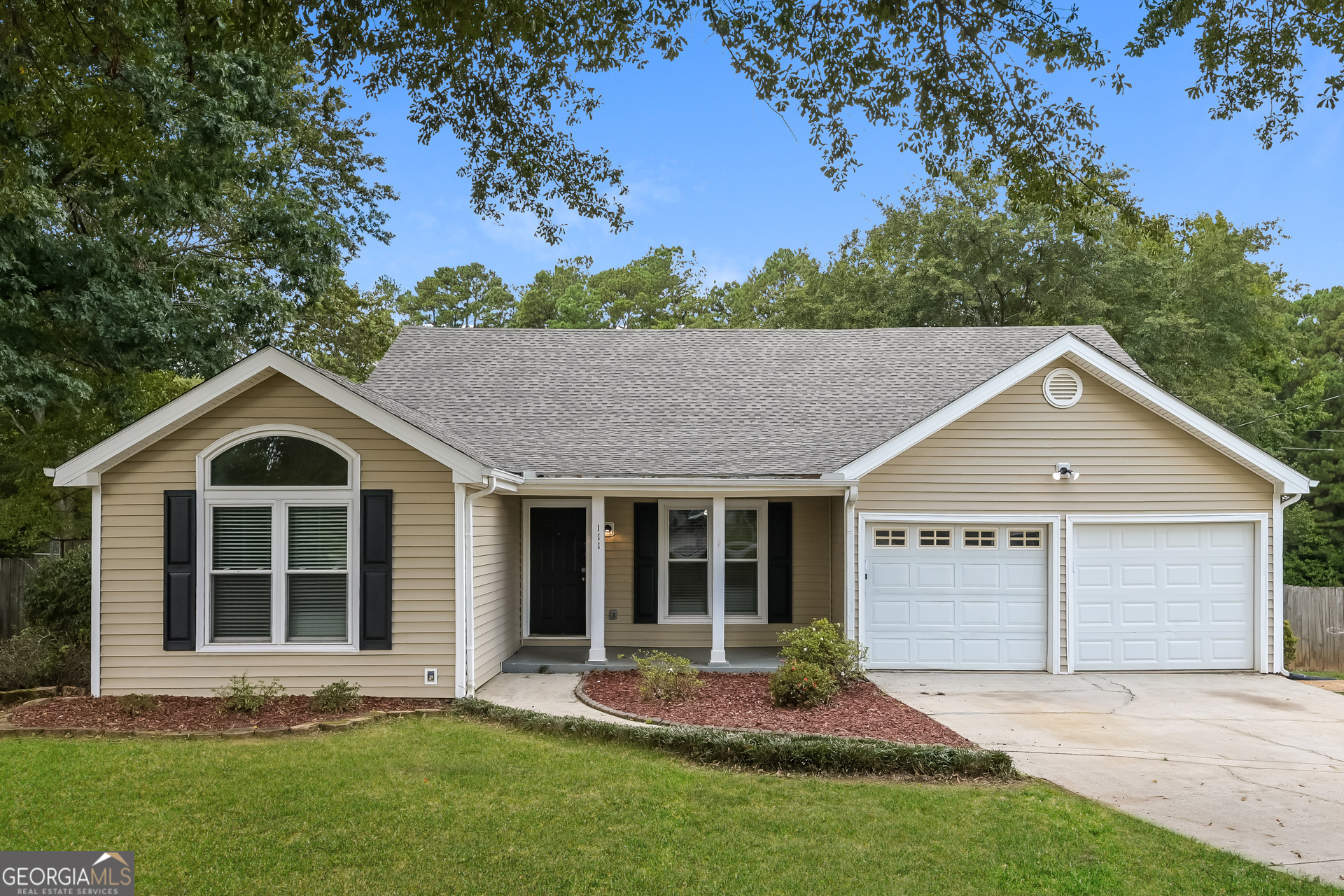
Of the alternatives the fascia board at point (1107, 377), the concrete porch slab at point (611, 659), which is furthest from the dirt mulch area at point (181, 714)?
the fascia board at point (1107, 377)

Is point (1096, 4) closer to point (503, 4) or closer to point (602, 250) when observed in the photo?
point (503, 4)

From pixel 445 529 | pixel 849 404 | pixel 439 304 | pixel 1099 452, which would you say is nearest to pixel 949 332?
pixel 849 404

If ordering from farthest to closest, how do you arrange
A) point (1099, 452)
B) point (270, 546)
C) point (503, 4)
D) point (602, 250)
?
point (602, 250)
point (1099, 452)
point (270, 546)
point (503, 4)

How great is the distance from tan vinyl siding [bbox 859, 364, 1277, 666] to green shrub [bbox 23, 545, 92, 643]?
32.5 feet

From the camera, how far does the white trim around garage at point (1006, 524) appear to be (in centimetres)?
1113

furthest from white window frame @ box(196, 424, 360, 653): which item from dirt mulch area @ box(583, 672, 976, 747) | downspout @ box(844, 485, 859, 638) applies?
downspout @ box(844, 485, 859, 638)

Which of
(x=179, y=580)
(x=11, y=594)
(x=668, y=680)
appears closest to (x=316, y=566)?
(x=179, y=580)

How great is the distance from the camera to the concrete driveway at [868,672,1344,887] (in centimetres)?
570

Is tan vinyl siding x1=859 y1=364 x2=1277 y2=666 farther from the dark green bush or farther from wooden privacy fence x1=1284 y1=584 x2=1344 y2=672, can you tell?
wooden privacy fence x1=1284 y1=584 x2=1344 y2=672

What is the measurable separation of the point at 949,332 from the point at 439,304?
29.1 metres

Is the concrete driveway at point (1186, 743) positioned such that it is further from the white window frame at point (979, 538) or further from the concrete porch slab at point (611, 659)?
the white window frame at point (979, 538)

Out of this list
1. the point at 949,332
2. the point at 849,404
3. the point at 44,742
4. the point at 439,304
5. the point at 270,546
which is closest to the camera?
the point at 44,742

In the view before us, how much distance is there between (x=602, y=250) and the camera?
3566 centimetres

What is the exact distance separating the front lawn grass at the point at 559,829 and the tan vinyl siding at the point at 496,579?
279 cm
